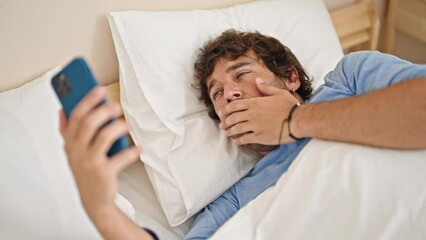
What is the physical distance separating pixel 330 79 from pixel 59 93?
0.77 meters

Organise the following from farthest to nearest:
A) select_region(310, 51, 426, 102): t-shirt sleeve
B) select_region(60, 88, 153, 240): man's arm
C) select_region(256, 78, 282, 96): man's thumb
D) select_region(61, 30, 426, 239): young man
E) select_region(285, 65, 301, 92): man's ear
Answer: select_region(285, 65, 301, 92): man's ear → select_region(256, 78, 282, 96): man's thumb → select_region(310, 51, 426, 102): t-shirt sleeve → select_region(61, 30, 426, 239): young man → select_region(60, 88, 153, 240): man's arm

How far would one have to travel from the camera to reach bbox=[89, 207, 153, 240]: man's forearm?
721 mm

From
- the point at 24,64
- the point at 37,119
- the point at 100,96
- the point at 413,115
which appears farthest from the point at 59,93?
the point at 413,115

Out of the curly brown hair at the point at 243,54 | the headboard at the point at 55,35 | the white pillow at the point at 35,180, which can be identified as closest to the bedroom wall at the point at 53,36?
the headboard at the point at 55,35

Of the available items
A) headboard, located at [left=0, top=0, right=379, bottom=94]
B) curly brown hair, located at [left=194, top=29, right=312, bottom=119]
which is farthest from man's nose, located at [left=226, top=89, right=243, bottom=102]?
headboard, located at [left=0, top=0, right=379, bottom=94]

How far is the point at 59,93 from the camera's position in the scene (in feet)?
2.40

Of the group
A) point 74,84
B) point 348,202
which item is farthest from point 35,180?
point 348,202

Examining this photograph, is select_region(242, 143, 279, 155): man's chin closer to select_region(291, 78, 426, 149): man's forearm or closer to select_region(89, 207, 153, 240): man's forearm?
select_region(291, 78, 426, 149): man's forearm

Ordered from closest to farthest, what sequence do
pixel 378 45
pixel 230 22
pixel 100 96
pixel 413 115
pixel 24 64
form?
pixel 100 96, pixel 413 115, pixel 24 64, pixel 230 22, pixel 378 45

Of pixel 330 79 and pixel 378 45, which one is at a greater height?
pixel 330 79

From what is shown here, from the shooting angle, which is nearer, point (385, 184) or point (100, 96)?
point (100, 96)

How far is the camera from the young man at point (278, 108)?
100 cm

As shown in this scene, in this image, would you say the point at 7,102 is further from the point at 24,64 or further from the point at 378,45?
the point at 378,45

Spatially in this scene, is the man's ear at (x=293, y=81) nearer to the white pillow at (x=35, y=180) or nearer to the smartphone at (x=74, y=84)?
the white pillow at (x=35, y=180)
